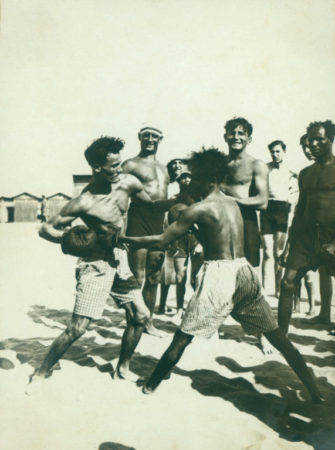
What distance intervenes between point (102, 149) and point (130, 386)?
1.91 m

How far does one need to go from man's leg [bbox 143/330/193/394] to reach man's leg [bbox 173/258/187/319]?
0.76 m

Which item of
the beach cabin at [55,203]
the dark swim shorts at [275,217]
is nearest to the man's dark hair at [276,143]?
the dark swim shorts at [275,217]

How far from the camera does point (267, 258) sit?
356 centimetres

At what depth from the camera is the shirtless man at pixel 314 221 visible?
3229 mm

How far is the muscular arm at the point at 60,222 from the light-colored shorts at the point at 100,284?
0.29 meters

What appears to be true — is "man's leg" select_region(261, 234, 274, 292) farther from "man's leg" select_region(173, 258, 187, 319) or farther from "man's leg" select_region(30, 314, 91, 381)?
"man's leg" select_region(30, 314, 91, 381)

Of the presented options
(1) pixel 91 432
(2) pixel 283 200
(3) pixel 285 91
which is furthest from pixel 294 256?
(1) pixel 91 432

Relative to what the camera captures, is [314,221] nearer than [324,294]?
Yes

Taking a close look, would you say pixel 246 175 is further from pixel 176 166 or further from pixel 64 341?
pixel 64 341

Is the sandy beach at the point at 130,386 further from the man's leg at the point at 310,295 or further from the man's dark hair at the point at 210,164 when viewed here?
the man's dark hair at the point at 210,164

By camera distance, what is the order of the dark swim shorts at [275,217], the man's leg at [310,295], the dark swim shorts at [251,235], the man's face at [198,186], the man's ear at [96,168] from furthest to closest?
the man's leg at [310,295] < the dark swim shorts at [275,217] < the dark swim shorts at [251,235] < the man's ear at [96,168] < the man's face at [198,186]

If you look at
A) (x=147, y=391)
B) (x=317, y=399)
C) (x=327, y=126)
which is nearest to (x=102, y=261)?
(x=147, y=391)

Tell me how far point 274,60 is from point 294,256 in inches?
66.8

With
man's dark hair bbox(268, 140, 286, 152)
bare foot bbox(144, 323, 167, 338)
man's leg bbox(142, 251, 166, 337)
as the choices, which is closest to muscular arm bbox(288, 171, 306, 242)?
man's dark hair bbox(268, 140, 286, 152)
